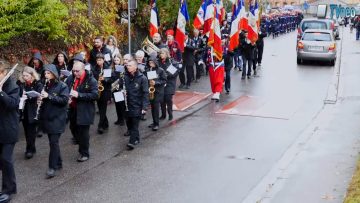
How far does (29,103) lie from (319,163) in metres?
4.97

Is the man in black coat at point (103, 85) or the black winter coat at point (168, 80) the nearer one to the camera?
the man in black coat at point (103, 85)

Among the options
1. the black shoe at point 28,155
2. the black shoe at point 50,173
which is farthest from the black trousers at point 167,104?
the black shoe at point 50,173

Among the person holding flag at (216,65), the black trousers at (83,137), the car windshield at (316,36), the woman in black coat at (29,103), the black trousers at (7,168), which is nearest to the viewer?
the black trousers at (7,168)

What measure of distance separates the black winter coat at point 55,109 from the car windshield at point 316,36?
16746 mm

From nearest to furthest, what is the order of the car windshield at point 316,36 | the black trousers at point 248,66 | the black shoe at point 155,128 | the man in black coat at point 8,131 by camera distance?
the man in black coat at point 8,131
the black shoe at point 155,128
the black trousers at point 248,66
the car windshield at point 316,36

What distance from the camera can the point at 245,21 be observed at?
1966 centimetres

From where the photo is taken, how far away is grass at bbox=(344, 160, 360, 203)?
7090 mm

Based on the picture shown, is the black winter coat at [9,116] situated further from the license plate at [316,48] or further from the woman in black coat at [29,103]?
the license plate at [316,48]

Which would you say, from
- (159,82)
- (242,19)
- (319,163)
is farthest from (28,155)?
(242,19)

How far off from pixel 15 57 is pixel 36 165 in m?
4.56

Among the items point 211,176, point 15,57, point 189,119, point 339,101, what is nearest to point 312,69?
point 339,101

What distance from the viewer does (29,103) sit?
9422 mm

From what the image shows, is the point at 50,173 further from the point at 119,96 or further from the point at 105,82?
the point at 105,82

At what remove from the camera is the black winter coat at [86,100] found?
30.1 feet
